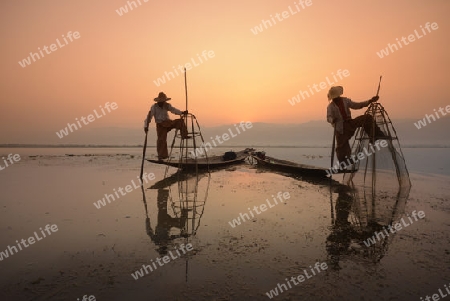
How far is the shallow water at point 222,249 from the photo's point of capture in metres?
2.87

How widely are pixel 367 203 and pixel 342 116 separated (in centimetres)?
382

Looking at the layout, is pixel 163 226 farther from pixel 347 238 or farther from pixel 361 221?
pixel 361 221

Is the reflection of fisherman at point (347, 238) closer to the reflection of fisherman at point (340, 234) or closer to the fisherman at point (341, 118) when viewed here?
the reflection of fisherman at point (340, 234)

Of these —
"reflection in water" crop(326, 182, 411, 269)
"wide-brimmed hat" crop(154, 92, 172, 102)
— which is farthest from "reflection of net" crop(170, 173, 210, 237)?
"wide-brimmed hat" crop(154, 92, 172, 102)

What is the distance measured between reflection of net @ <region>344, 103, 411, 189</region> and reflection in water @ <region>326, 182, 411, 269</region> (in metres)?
0.44

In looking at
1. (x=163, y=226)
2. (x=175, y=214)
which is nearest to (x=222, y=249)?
(x=163, y=226)

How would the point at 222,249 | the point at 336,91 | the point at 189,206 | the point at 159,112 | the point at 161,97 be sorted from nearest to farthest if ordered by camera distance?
the point at 222,249 < the point at 189,206 < the point at 336,91 < the point at 161,97 < the point at 159,112

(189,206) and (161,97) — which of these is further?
(161,97)

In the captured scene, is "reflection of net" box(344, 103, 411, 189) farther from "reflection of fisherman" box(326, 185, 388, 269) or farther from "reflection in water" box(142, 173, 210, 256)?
"reflection in water" box(142, 173, 210, 256)

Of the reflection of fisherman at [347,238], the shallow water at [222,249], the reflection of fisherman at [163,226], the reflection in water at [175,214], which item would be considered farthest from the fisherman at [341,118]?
the reflection of fisherman at [163,226]

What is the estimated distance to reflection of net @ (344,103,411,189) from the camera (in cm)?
820

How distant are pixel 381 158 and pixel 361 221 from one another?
13.0ft

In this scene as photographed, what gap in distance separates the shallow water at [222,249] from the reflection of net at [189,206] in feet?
0.09

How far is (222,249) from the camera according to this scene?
13.1ft
